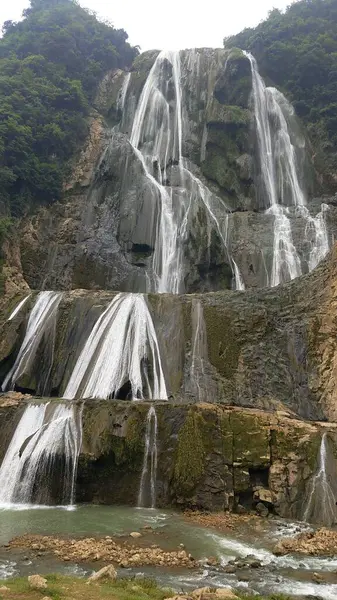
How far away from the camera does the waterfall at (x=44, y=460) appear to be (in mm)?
15359

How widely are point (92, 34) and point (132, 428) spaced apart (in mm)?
49463

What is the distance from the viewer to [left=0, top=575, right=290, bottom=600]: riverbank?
22.5ft

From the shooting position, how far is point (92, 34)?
5284 cm


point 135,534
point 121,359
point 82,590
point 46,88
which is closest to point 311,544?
point 135,534

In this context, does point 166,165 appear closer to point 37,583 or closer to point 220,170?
point 220,170

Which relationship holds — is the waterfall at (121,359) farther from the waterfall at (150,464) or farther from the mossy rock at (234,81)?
the mossy rock at (234,81)

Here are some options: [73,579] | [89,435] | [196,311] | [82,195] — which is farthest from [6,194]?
[73,579]

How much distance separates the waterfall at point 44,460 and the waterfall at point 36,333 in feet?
17.3

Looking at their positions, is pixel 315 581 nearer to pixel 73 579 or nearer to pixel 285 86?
pixel 73 579

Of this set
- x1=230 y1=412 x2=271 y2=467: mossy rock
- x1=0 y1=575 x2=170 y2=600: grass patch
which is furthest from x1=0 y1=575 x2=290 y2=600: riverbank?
x1=230 y1=412 x2=271 y2=467: mossy rock

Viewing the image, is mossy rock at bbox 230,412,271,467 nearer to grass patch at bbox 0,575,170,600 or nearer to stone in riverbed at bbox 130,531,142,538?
stone in riverbed at bbox 130,531,142,538

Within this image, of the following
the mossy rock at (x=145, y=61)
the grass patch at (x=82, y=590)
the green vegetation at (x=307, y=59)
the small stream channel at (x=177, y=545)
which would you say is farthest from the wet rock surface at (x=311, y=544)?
the mossy rock at (x=145, y=61)

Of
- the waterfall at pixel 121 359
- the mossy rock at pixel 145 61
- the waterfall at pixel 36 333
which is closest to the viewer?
the waterfall at pixel 121 359

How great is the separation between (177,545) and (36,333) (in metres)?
14.2
